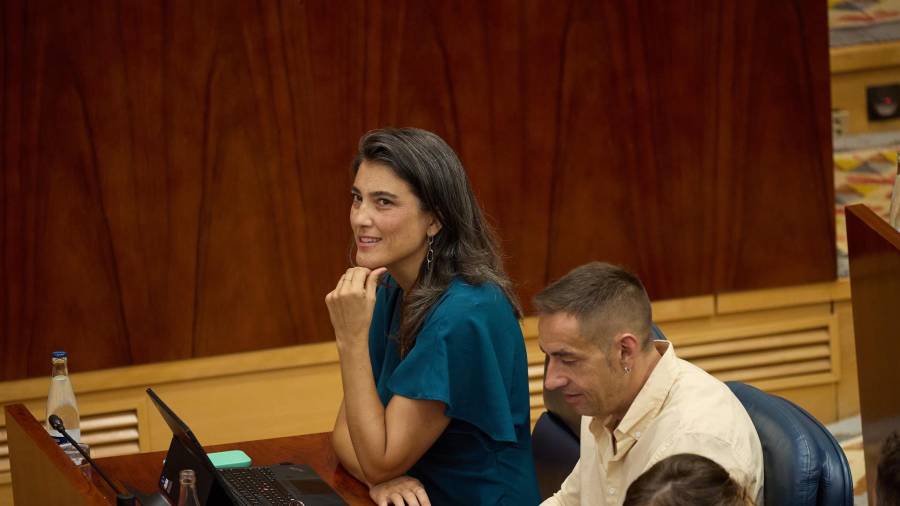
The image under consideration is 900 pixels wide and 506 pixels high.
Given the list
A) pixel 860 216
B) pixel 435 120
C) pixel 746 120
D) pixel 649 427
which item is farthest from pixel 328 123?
pixel 649 427

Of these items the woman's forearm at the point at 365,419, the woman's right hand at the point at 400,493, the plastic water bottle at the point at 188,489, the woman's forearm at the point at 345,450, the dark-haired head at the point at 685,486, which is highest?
the dark-haired head at the point at 685,486

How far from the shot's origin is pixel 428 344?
246cm

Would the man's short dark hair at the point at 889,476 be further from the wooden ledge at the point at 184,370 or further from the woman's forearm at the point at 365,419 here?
the wooden ledge at the point at 184,370

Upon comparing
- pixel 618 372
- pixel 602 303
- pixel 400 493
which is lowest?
pixel 400 493

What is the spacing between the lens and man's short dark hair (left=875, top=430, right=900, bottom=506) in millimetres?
1480

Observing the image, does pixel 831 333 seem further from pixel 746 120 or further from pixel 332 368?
pixel 332 368

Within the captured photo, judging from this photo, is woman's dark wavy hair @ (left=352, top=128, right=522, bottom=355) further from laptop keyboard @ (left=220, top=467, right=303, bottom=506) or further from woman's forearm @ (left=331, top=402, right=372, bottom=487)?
laptop keyboard @ (left=220, top=467, right=303, bottom=506)

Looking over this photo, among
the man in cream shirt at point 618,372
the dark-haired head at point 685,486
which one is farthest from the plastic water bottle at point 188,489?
the dark-haired head at point 685,486

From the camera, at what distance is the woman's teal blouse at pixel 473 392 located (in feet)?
8.02

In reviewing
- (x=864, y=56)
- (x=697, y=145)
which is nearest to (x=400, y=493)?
(x=697, y=145)

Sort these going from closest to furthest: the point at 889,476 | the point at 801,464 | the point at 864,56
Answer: the point at 889,476 < the point at 801,464 < the point at 864,56

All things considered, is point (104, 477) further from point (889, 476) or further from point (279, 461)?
point (889, 476)

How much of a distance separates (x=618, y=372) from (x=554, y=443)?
0.69 metres

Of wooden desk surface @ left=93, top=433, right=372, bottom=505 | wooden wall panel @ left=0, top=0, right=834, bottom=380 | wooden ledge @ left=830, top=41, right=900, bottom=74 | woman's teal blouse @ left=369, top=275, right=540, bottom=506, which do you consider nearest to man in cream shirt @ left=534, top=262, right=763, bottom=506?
woman's teal blouse @ left=369, top=275, right=540, bottom=506
